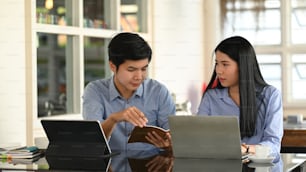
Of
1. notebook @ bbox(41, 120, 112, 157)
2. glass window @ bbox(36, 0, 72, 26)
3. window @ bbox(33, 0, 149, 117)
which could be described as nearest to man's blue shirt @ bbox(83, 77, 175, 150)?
notebook @ bbox(41, 120, 112, 157)

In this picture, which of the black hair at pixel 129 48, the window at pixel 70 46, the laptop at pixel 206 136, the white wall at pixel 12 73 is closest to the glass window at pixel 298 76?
the window at pixel 70 46

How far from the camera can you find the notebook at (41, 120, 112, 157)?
6.69ft

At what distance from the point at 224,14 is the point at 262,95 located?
3195mm

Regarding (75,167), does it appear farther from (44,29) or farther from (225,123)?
(44,29)

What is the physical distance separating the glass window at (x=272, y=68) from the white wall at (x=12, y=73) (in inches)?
104

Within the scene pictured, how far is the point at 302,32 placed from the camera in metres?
5.25

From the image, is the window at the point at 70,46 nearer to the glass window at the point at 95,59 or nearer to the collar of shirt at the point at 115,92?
the glass window at the point at 95,59

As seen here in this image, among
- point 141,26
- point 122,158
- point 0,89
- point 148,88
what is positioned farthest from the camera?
point 141,26

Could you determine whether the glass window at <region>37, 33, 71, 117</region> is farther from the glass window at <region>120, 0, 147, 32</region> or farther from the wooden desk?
the wooden desk

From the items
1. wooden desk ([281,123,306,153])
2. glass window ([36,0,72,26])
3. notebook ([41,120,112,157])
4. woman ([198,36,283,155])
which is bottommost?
wooden desk ([281,123,306,153])

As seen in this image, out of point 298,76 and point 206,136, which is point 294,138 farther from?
point 298,76

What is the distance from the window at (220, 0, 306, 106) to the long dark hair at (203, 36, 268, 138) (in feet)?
Result: 9.90

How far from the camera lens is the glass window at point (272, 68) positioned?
17.4 ft

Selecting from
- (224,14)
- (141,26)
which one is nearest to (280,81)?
(224,14)
